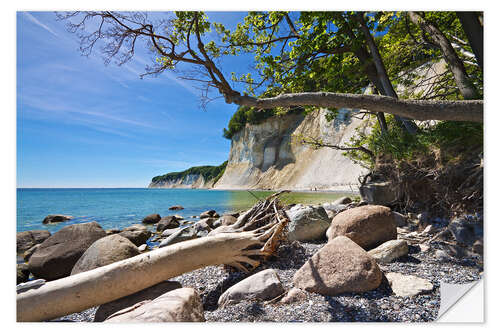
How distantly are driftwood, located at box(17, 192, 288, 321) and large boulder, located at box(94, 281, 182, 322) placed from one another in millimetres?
75

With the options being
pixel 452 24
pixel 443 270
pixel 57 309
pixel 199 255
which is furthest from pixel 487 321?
pixel 452 24

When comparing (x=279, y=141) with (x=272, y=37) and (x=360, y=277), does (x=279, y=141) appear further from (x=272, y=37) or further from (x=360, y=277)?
(x=360, y=277)

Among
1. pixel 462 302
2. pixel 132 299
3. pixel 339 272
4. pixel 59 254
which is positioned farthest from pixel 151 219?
pixel 462 302

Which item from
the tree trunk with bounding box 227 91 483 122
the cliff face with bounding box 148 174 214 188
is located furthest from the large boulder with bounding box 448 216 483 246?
the cliff face with bounding box 148 174 214 188

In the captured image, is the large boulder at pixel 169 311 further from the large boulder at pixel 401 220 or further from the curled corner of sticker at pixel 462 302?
the large boulder at pixel 401 220

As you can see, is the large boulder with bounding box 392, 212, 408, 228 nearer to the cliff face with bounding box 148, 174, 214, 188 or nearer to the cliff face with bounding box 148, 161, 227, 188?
the cliff face with bounding box 148, 161, 227, 188

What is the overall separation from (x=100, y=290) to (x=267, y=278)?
170cm

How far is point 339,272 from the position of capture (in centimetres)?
240

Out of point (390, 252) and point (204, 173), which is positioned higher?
point (204, 173)

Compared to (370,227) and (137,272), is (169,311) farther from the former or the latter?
(370,227)

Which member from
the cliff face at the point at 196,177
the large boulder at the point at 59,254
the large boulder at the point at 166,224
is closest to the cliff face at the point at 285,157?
the cliff face at the point at 196,177

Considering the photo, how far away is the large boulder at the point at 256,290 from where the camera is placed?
236 cm

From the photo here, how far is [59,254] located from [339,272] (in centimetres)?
458

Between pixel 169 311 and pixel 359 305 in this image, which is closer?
pixel 169 311
